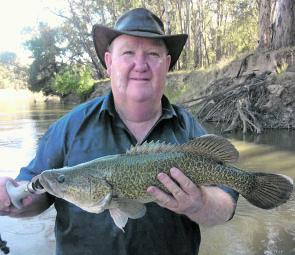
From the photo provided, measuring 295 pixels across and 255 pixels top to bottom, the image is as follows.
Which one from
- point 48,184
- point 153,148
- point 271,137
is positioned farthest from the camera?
point 271,137

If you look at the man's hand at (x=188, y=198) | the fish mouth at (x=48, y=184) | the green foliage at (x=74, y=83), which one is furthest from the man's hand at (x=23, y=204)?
the green foliage at (x=74, y=83)

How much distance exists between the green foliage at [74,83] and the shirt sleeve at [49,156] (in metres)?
37.0

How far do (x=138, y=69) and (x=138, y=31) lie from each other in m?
0.26

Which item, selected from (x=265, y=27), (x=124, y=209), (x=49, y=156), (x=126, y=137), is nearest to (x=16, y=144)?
(x=265, y=27)

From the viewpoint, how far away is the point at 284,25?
18453 millimetres

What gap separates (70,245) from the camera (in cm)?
308

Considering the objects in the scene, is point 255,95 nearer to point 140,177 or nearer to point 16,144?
point 16,144

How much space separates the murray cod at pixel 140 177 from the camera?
2.54 m

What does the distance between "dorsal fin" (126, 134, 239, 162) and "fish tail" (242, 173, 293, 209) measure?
8.8 inches

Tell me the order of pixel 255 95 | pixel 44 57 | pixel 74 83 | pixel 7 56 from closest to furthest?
pixel 255 95 → pixel 74 83 → pixel 44 57 → pixel 7 56

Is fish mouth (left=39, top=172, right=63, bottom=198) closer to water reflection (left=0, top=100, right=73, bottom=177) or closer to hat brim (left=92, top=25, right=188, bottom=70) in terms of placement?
hat brim (left=92, top=25, right=188, bottom=70)

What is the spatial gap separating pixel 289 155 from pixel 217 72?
439 inches

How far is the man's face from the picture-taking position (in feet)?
10.2

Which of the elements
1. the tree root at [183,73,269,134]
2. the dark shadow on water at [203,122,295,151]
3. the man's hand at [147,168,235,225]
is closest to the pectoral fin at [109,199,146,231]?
the man's hand at [147,168,235,225]
